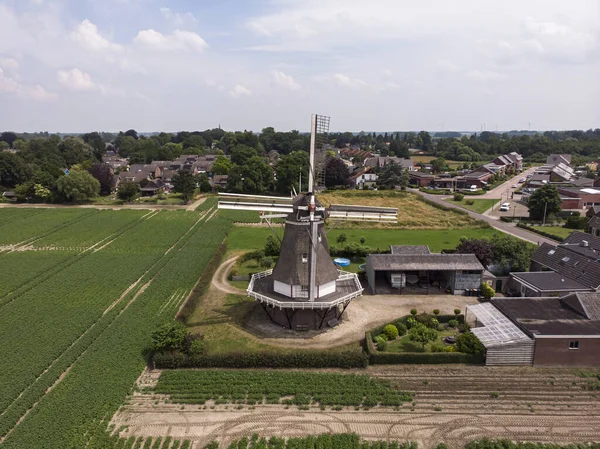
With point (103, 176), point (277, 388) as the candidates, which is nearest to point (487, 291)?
point (277, 388)

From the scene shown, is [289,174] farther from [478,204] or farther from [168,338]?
[168,338]

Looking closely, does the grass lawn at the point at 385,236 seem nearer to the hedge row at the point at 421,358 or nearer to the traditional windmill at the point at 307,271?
the traditional windmill at the point at 307,271

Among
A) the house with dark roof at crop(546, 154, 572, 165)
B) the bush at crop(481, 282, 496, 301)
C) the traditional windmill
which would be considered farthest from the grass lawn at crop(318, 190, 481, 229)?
the house with dark roof at crop(546, 154, 572, 165)

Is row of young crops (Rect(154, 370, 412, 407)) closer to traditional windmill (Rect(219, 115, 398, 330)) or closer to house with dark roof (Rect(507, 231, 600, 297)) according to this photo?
traditional windmill (Rect(219, 115, 398, 330))

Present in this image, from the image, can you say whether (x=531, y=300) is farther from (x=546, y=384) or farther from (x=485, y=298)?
(x=546, y=384)

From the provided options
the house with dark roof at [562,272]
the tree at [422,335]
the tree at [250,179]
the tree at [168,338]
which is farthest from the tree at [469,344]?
the tree at [250,179]

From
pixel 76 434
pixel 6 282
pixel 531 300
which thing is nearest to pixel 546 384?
pixel 531 300
